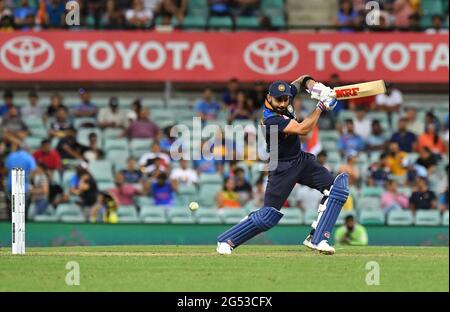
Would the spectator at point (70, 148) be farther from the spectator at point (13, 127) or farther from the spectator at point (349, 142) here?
the spectator at point (349, 142)

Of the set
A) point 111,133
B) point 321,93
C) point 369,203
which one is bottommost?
point 369,203

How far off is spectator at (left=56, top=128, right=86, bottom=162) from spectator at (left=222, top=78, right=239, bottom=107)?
10.4 feet

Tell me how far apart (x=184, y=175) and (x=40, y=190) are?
8.72 feet

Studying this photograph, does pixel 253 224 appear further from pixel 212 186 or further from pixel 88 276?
pixel 212 186

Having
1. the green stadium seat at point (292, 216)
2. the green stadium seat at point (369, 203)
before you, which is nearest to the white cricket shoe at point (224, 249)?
the green stadium seat at point (292, 216)

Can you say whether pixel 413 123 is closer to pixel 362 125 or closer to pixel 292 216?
pixel 362 125

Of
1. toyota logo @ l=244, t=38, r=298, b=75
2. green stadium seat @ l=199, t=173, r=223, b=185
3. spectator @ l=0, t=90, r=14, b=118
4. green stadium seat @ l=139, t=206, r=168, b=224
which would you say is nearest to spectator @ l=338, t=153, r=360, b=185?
green stadium seat @ l=199, t=173, r=223, b=185

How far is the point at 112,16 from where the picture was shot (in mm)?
25125

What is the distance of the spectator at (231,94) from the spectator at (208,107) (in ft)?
0.67

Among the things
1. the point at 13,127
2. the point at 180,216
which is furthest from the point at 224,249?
the point at 13,127

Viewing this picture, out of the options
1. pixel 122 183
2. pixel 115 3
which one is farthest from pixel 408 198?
pixel 115 3

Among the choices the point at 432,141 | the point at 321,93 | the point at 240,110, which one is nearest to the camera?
the point at 321,93

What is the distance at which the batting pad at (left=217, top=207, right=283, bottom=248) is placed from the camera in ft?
46.0

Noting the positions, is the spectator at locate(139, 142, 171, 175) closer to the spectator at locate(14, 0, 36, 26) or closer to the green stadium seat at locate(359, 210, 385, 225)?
the green stadium seat at locate(359, 210, 385, 225)
